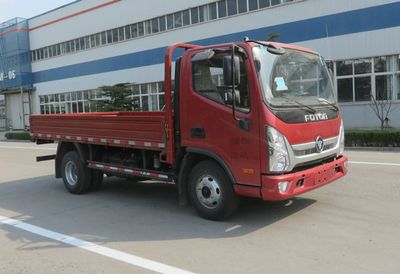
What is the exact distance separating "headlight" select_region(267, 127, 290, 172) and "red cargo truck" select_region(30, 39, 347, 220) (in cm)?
1

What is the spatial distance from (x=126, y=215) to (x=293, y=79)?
328 centimetres

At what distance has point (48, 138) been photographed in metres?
9.98

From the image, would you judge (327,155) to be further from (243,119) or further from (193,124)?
(193,124)

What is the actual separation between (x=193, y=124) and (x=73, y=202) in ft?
10.3

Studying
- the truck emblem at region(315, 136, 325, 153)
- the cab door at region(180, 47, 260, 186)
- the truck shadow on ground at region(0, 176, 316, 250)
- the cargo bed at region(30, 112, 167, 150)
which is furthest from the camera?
the cargo bed at region(30, 112, 167, 150)

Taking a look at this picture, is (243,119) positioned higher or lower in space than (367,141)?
higher

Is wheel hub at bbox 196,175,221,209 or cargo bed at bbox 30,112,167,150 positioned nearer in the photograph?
wheel hub at bbox 196,175,221,209

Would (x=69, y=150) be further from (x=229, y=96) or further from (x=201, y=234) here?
(x=229, y=96)

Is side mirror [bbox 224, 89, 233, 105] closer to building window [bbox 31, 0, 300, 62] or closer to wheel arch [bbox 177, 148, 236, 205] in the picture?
wheel arch [bbox 177, 148, 236, 205]

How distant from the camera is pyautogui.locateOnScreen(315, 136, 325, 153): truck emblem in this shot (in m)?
6.36

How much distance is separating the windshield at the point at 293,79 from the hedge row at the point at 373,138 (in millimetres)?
9983

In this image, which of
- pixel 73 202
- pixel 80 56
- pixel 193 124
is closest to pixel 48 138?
pixel 73 202

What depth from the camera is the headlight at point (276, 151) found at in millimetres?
5785

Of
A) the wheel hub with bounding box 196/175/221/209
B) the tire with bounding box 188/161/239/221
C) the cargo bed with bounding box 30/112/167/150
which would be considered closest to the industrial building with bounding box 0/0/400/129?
the cargo bed with bounding box 30/112/167/150
